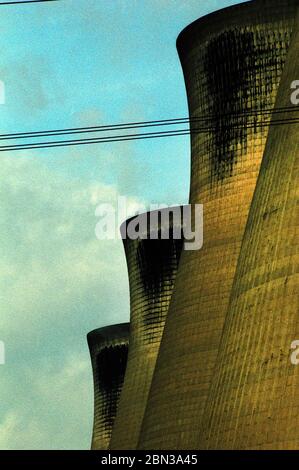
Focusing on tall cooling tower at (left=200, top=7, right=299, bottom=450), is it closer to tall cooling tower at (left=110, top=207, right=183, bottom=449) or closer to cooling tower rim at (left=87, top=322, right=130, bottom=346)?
tall cooling tower at (left=110, top=207, right=183, bottom=449)

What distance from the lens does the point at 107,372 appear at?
47.6 meters

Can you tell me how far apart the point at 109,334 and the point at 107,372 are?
1.37 metres

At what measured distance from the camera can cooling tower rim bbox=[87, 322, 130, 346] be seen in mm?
47281

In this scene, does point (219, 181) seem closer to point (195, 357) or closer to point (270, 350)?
point (195, 357)

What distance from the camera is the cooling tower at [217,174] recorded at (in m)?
29.3

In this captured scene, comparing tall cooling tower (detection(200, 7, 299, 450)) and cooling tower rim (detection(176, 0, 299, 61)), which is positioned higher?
cooling tower rim (detection(176, 0, 299, 61))

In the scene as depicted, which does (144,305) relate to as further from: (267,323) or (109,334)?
(267,323)

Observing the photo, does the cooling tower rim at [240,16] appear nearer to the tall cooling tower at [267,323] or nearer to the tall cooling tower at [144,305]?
the tall cooling tower at [144,305]

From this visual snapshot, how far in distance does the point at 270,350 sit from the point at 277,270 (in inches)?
49.9

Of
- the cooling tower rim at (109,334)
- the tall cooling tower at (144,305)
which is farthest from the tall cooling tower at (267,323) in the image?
the cooling tower rim at (109,334)

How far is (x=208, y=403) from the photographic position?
20.6 m

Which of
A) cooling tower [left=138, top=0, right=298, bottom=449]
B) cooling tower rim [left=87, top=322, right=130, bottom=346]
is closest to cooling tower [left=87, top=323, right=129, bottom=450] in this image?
cooling tower rim [left=87, top=322, right=130, bottom=346]

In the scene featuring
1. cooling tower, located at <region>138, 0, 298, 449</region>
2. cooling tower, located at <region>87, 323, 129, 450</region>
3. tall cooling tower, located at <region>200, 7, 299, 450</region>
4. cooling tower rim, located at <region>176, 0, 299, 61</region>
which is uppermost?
cooling tower, located at <region>87, 323, 129, 450</region>
